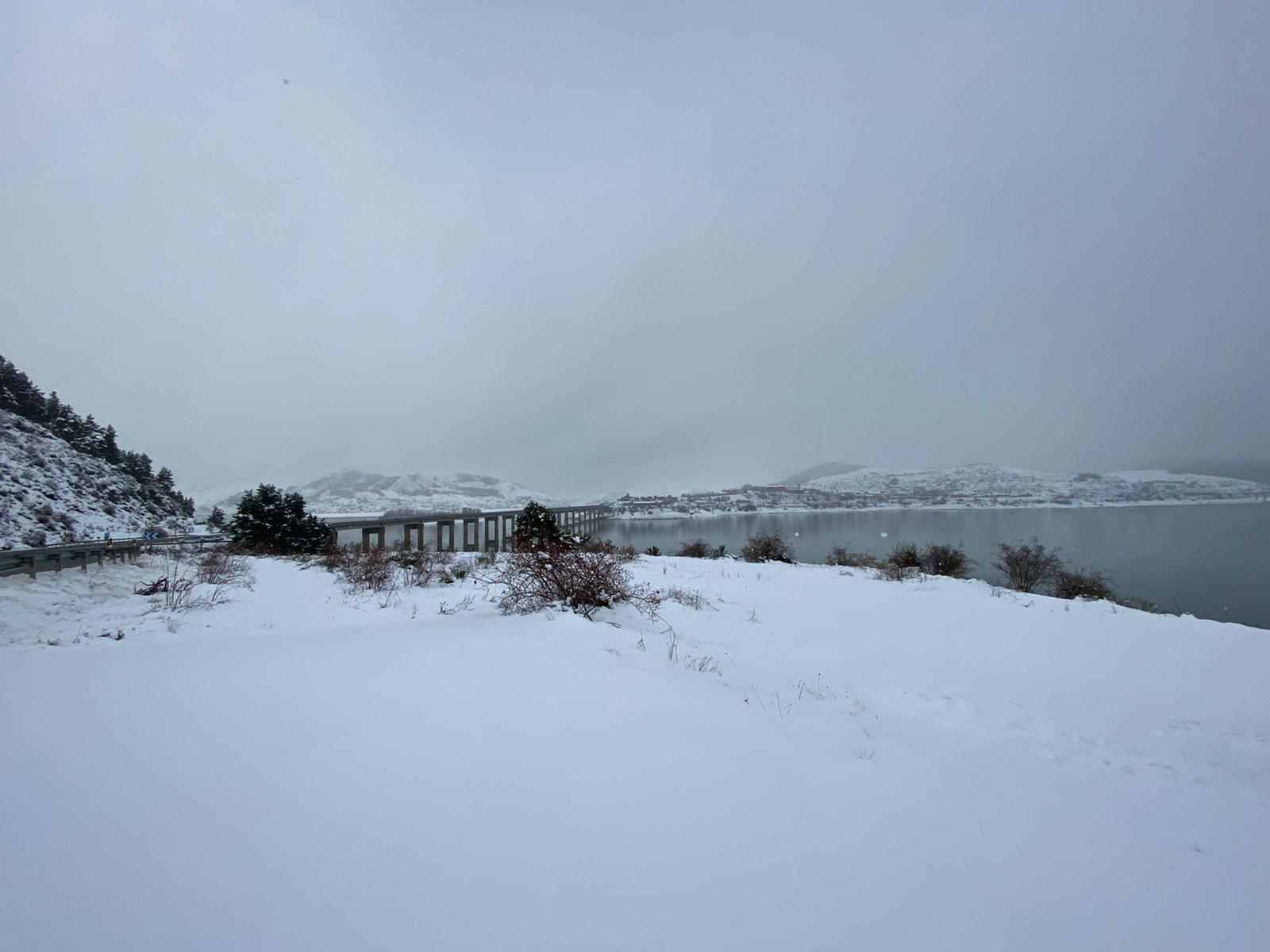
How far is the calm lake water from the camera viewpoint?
2320cm

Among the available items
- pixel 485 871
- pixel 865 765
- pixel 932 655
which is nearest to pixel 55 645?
pixel 485 871

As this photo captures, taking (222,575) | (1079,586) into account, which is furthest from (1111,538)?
(222,575)

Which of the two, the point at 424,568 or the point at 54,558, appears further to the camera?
the point at 424,568

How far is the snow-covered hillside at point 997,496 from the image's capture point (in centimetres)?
8494

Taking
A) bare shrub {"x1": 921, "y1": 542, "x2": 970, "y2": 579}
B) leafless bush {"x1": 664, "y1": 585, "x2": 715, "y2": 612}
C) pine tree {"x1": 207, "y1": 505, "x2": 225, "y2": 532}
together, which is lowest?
bare shrub {"x1": 921, "y1": 542, "x2": 970, "y2": 579}

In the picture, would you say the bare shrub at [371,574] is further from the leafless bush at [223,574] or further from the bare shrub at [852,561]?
the bare shrub at [852,561]

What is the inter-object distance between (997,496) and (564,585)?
350 feet

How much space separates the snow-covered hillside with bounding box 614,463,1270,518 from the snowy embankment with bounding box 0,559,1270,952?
80.2 metres

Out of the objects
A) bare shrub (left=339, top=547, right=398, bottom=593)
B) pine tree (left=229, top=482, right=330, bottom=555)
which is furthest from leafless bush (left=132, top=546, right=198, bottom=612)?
pine tree (left=229, top=482, right=330, bottom=555)

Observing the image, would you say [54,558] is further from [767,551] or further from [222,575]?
[767,551]

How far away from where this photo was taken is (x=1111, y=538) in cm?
4156

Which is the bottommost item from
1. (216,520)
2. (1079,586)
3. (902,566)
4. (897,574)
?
(1079,586)

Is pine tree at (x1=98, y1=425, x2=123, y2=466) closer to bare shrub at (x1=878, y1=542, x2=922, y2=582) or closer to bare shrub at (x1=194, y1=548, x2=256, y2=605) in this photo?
bare shrub at (x1=194, y1=548, x2=256, y2=605)

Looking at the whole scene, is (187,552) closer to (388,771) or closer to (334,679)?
(334,679)
